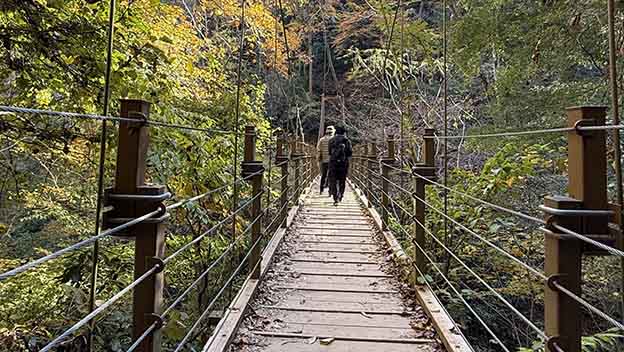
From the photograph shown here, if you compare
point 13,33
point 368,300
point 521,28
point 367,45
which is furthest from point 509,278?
point 367,45

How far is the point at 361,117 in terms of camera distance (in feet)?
43.5

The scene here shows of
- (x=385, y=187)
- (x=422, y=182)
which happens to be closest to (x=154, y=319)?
(x=422, y=182)

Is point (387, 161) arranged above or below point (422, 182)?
above

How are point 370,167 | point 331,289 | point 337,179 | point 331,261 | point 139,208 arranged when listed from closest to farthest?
point 139,208 < point 331,289 < point 331,261 < point 370,167 < point 337,179

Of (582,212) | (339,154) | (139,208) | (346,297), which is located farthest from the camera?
(339,154)

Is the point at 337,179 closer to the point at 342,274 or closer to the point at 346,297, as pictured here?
the point at 342,274

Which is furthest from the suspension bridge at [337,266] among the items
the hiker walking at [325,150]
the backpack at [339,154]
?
the hiker walking at [325,150]

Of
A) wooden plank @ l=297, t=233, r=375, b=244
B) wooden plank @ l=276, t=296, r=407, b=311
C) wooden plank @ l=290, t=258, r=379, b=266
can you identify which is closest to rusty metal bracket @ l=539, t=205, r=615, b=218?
wooden plank @ l=276, t=296, r=407, b=311

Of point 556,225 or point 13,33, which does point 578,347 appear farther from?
point 13,33

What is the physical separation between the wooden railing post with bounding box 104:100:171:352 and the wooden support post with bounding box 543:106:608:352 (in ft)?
3.28

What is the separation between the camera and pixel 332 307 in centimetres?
235

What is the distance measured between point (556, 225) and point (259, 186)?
189 centimetres

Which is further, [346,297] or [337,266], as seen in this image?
[337,266]

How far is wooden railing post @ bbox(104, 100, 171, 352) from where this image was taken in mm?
1153
